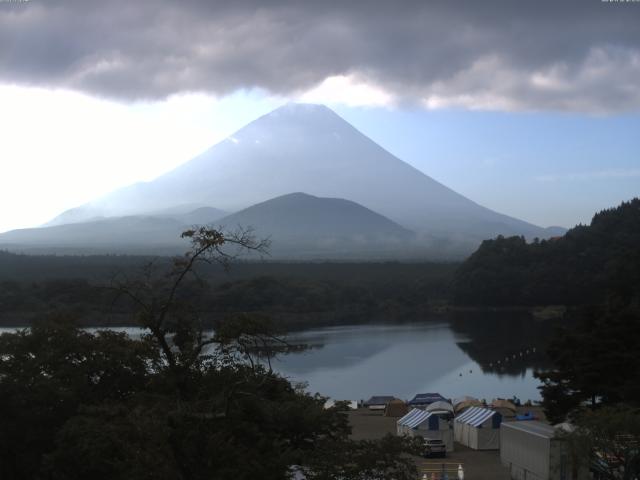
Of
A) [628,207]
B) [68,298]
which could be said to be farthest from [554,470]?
[628,207]

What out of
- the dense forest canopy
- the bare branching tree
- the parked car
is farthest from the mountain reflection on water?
the bare branching tree

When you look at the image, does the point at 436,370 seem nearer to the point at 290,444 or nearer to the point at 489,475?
the point at 489,475

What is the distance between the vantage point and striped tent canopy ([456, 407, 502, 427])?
9797 mm

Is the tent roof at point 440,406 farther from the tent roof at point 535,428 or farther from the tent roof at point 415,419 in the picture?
the tent roof at point 535,428

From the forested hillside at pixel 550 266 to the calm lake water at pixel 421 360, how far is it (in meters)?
5.66

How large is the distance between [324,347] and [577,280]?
51.5 ft

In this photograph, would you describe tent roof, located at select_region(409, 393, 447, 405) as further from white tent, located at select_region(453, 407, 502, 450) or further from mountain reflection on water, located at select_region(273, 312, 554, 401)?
white tent, located at select_region(453, 407, 502, 450)

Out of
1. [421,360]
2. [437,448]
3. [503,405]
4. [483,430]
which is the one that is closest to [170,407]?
[437,448]

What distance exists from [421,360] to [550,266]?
17.3m

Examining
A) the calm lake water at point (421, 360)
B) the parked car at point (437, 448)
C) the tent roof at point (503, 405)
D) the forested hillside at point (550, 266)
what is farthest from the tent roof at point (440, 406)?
the forested hillside at point (550, 266)

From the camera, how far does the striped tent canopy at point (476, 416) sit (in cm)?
980

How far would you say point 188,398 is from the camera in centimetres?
438

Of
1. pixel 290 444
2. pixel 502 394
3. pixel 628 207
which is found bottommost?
pixel 502 394

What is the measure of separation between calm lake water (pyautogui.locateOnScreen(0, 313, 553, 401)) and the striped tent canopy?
11.2ft
